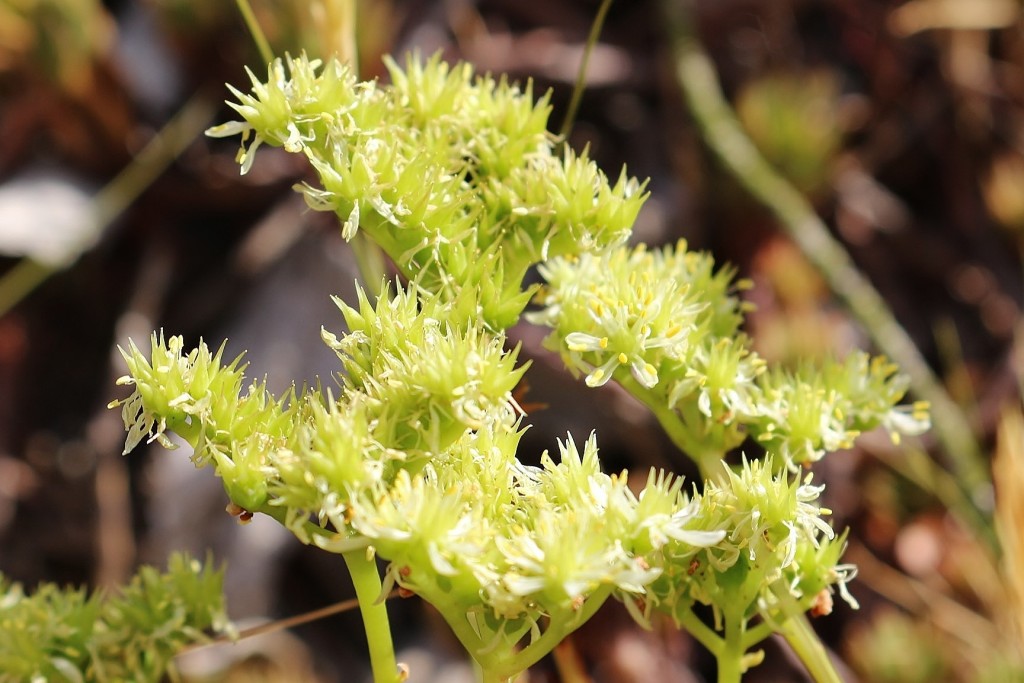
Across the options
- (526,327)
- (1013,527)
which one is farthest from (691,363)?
(526,327)

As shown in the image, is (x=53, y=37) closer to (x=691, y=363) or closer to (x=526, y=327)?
(x=526, y=327)

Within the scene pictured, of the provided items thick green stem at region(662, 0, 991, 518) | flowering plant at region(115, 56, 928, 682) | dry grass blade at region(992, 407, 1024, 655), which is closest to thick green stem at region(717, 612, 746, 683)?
flowering plant at region(115, 56, 928, 682)

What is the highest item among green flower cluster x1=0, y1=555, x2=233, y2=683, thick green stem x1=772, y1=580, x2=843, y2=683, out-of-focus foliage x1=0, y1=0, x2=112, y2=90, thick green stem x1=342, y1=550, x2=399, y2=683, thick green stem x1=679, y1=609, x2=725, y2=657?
out-of-focus foliage x1=0, y1=0, x2=112, y2=90

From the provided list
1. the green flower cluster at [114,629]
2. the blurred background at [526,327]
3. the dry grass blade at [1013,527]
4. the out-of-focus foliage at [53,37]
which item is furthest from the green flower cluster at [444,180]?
the out-of-focus foliage at [53,37]

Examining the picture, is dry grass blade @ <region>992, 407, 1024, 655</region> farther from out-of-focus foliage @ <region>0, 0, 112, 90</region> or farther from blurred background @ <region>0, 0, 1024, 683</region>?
out-of-focus foliage @ <region>0, 0, 112, 90</region>

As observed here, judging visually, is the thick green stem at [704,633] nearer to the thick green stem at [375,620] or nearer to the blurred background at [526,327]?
the thick green stem at [375,620]

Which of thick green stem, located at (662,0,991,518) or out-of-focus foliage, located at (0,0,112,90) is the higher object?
out-of-focus foliage, located at (0,0,112,90)

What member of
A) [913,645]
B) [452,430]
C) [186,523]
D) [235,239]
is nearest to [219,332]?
[235,239]
